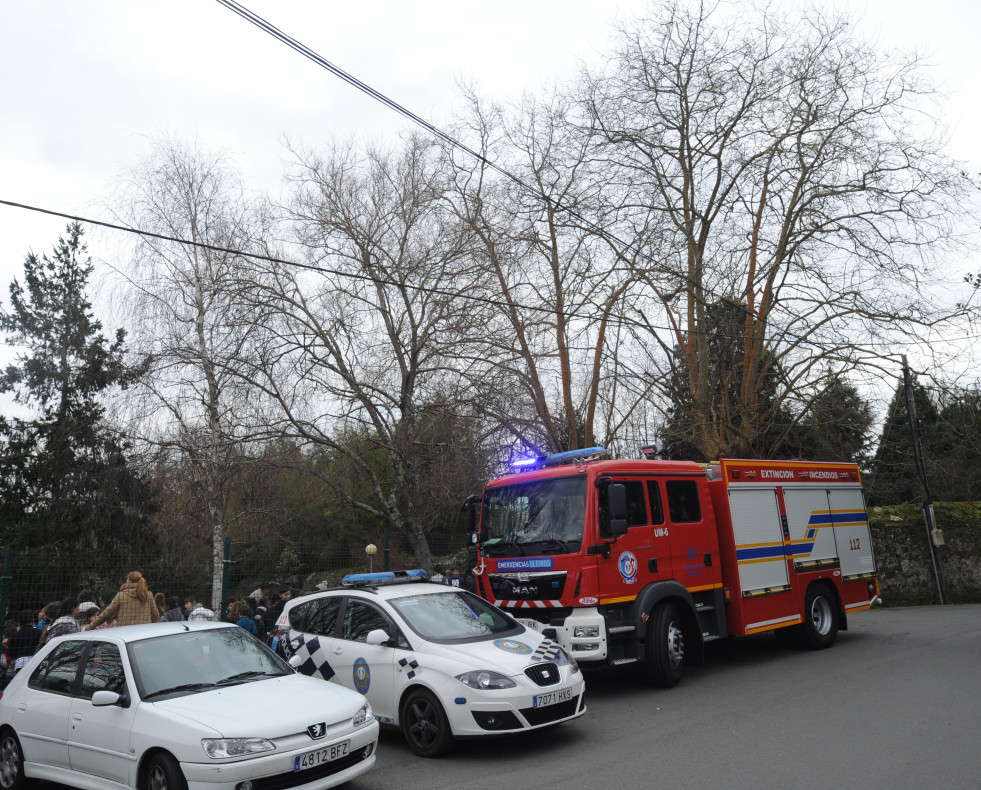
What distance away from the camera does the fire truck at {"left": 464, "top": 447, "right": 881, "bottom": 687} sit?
954 cm

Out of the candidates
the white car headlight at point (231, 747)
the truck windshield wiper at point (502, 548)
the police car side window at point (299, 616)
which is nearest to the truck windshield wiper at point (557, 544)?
the truck windshield wiper at point (502, 548)

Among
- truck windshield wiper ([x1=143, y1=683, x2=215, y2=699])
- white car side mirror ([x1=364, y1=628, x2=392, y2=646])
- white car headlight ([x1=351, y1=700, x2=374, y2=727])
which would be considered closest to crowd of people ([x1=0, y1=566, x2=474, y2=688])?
white car side mirror ([x1=364, y1=628, x2=392, y2=646])

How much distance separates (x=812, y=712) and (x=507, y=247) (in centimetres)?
1340

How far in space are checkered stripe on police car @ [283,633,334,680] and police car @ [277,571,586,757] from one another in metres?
0.01

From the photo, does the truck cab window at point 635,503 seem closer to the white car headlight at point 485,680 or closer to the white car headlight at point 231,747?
the white car headlight at point 485,680

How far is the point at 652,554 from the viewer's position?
1020cm

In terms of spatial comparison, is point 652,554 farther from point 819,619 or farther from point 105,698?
point 105,698

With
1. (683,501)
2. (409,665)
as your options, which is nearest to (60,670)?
(409,665)

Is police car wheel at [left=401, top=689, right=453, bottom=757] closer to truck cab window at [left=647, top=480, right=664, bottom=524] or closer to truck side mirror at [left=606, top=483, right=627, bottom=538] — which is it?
truck side mirror at [left=606, top=483, right=627, bottom=538]

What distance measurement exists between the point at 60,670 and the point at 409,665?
3.07m

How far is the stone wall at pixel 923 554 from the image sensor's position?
22750 millimetres

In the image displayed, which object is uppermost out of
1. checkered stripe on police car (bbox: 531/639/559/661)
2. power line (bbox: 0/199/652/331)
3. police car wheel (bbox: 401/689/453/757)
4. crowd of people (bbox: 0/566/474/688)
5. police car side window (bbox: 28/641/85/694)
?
power line (bbox: 0/199/652/331)

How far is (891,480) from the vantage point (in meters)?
32.0

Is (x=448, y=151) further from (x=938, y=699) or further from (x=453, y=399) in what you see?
(x=938, y=699)
